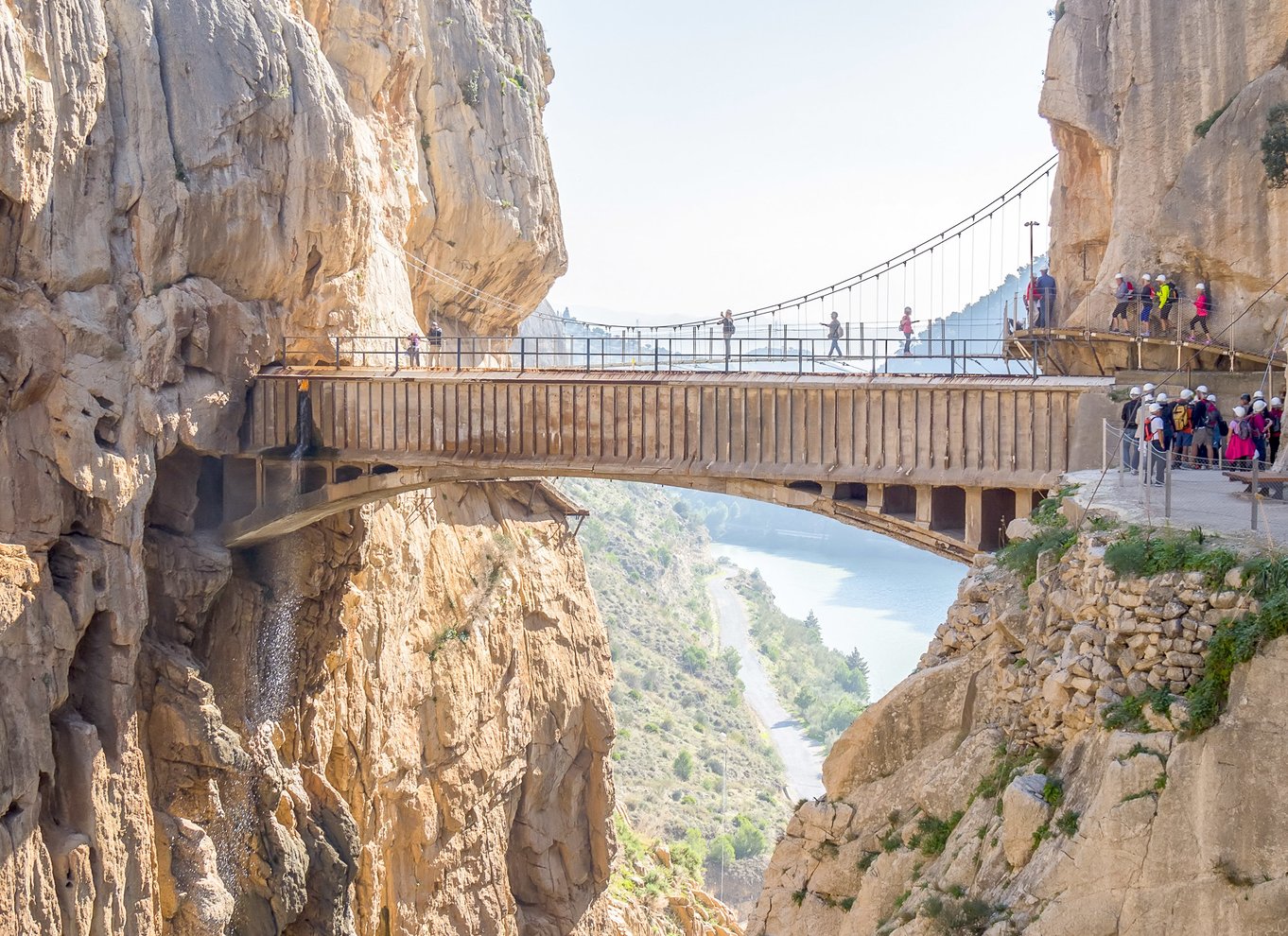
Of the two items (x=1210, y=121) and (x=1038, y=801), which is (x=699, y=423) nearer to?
(x=1210, y=121)

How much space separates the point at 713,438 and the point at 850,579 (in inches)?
4139

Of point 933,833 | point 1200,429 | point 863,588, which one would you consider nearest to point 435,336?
point 1200,429

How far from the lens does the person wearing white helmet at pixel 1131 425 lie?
1322 centimetres

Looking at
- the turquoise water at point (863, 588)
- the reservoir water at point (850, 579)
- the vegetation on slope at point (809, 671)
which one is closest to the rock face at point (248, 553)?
the vegetation on slope at point (809, 671)

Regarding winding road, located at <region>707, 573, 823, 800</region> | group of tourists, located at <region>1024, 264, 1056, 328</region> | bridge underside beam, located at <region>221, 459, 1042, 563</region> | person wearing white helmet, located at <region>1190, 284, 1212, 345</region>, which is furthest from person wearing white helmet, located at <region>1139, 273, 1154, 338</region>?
winding road, located at <region>707, 573, 823, 800</region>

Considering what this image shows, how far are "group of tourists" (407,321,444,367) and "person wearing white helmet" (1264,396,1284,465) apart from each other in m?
11.0

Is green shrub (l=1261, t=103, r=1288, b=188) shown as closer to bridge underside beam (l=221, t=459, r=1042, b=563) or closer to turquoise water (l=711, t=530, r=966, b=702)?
bridge underside beam (l=221, t=459, r=1042, b=563)

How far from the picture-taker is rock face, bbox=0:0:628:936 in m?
15.0

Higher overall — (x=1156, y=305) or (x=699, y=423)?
(x=1156, y=305)

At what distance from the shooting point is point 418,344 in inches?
904

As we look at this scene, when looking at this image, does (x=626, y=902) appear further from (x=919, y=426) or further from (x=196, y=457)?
(x=919, y=426)

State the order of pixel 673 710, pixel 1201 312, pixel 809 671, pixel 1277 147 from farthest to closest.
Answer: pixel 809 671, pixel 673 710, pixel 1201 312, pixel 1277 147

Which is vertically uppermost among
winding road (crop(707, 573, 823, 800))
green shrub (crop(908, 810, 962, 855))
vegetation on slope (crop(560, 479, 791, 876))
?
green shrub (crop(908, 810, 962, 855))

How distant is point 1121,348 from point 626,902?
1839cm
